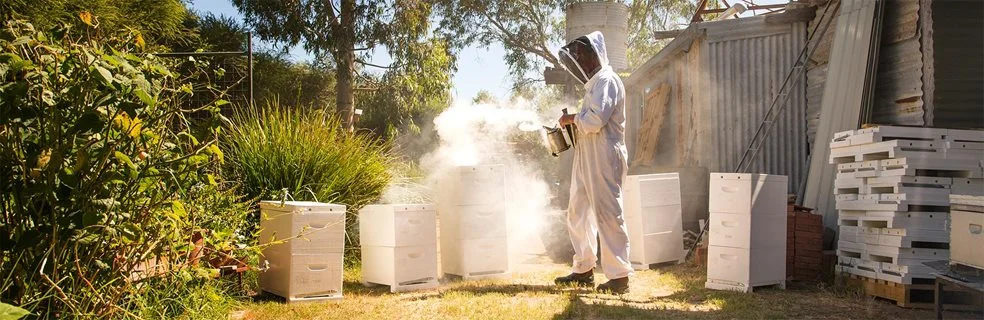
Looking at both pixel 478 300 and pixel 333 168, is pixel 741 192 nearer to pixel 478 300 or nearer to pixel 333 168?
pixel 478 300

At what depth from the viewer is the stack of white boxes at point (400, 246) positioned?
552 cm

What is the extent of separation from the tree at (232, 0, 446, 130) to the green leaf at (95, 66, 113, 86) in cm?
1246

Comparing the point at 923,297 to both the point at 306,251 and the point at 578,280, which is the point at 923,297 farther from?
the point at 306,251

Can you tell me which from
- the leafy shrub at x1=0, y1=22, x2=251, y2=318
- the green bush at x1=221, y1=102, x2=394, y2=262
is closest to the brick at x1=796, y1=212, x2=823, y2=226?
the green bush at x1=221, y1=102, x2=394, y2=262

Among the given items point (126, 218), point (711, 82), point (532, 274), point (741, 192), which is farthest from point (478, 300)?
point (711, 82)

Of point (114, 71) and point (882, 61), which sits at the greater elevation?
point (882, 61)

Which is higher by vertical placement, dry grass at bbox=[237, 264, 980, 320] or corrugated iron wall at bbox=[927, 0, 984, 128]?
corrugated iron wall at bbox=[927, 0, 984, 128]

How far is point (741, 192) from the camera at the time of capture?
5535 millimetres

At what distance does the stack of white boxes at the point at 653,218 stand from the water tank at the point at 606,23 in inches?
306

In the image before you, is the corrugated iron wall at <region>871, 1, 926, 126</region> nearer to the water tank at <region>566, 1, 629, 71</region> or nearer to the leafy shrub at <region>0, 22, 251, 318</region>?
the leafy shrub at <region>0, 22, 251, 318</region>

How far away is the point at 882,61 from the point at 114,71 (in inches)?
275

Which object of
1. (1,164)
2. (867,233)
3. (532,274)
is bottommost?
(532,274)

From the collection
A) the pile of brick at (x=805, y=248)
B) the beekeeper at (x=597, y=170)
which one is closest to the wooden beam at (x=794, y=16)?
the pile of brick at (x=805, y=248)

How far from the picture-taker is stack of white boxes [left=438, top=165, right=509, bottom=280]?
6.14m
